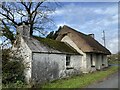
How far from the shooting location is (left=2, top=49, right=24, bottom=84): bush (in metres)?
16.7

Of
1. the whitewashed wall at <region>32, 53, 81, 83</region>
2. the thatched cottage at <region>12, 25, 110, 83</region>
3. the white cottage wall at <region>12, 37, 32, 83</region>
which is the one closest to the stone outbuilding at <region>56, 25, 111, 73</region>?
the thatched cottage at <region>12, 25, 110, 83</region>

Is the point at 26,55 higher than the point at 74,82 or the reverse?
higher

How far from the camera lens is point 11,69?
17.4 m

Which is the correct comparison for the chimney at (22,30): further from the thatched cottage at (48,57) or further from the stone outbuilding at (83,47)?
the stone outbuilding at (83,47)

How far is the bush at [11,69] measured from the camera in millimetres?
16703

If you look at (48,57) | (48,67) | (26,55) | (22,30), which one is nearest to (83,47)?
(48,57)

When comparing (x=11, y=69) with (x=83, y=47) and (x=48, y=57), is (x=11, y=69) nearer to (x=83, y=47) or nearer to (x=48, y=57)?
(x=48, y=57)

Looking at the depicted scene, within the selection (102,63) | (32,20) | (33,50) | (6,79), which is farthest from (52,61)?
(102,63)

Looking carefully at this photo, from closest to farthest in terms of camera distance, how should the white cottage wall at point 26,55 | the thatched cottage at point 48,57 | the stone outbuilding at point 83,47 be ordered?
1. the white cottage wall at point 26,55
2. the thatched cottage at point 48,57
3. the stone outbuilding at point 83,47

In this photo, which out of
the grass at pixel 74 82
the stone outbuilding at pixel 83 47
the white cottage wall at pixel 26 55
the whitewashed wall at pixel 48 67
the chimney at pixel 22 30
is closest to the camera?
the grass at pixel 74 82

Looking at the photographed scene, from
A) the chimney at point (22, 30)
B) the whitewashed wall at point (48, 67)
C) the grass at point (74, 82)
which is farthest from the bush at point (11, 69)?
the chimney at point (22, 30)

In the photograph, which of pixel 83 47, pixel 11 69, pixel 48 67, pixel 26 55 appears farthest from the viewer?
pixel 83 47

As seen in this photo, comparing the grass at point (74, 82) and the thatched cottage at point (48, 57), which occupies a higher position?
the thatched cottage at point (48, 57)

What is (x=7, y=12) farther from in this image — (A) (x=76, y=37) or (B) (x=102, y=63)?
(B) (x=102, y=63)
